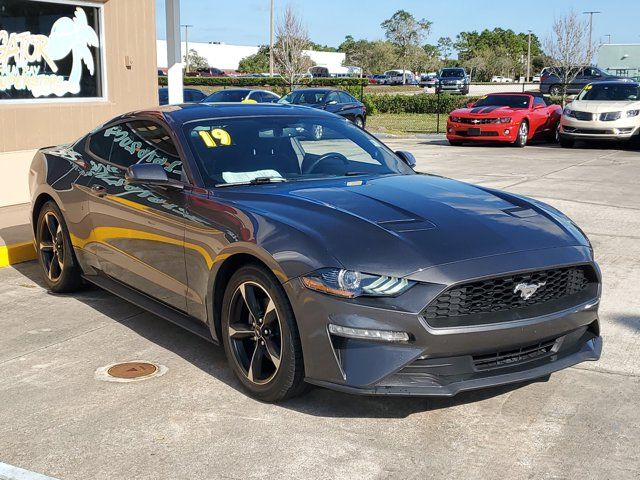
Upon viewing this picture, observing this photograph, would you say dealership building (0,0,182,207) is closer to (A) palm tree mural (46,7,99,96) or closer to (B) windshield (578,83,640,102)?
(A) palm tree mural (46,7,99,96)

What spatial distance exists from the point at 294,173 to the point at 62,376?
72.8 inches

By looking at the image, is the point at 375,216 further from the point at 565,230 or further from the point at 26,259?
the point at 26,259

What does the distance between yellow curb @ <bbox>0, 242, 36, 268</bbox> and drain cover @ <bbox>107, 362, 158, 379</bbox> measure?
3.22 metres

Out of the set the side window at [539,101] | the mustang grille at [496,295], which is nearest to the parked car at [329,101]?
the side window at [539,101]

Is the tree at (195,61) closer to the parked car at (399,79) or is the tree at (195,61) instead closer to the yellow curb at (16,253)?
the parked car at (399,79)

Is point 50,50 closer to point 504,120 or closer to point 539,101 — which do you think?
point 504,120

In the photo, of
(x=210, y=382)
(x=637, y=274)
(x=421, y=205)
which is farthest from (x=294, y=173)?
(x=637, y=274)

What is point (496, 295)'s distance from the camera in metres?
3.85

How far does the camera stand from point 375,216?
4.18 m

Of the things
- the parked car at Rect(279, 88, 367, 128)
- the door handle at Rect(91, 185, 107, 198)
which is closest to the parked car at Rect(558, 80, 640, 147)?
the parked car at Rect(279, 88, 367, 128)

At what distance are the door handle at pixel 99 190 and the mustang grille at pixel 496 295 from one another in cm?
287

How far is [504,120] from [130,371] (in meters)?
16.9

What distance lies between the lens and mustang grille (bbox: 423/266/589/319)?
3736mm

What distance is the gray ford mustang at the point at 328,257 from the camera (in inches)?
146
